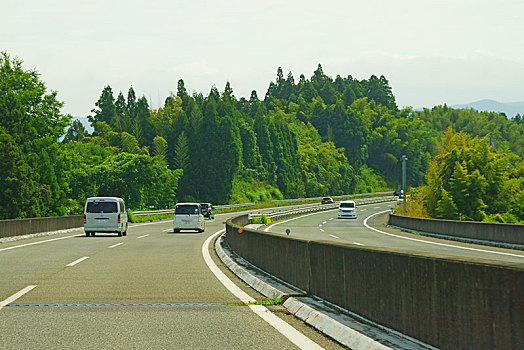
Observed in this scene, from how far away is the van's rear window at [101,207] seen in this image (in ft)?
98.7

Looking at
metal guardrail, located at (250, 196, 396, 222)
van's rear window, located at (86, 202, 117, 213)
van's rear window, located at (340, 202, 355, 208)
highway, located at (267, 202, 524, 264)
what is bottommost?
metal guardrail, located at (250, 196, 396, 222)

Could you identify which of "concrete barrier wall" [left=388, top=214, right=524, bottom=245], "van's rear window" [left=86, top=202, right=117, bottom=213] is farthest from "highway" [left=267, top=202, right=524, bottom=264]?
"van's rear window" [left=86, top=202, right=117, bottom=213]

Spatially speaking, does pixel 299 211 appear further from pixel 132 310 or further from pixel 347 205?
pixel 132 310

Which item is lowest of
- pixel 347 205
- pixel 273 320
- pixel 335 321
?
pixel 347 205

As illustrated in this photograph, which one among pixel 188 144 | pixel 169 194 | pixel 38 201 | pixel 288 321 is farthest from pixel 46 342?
pixel 188 144

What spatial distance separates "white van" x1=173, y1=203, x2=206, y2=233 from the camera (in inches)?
1393

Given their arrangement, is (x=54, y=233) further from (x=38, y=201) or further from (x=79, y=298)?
(x=38, y=201)

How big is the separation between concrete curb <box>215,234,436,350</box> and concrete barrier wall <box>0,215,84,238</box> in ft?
56.6

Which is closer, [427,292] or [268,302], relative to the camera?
[427,292]

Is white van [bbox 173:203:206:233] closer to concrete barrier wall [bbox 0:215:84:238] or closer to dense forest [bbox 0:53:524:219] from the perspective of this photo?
concrete barrier wall [bbox 0:215:84:238]

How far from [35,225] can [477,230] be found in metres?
19.5

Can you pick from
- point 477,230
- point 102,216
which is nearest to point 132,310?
point 477,230

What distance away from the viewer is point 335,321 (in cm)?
713

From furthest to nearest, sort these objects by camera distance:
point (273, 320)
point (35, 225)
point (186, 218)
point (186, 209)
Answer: point (186, 209) → point (186, 218) → point (35, 225) → point (273, 320)
